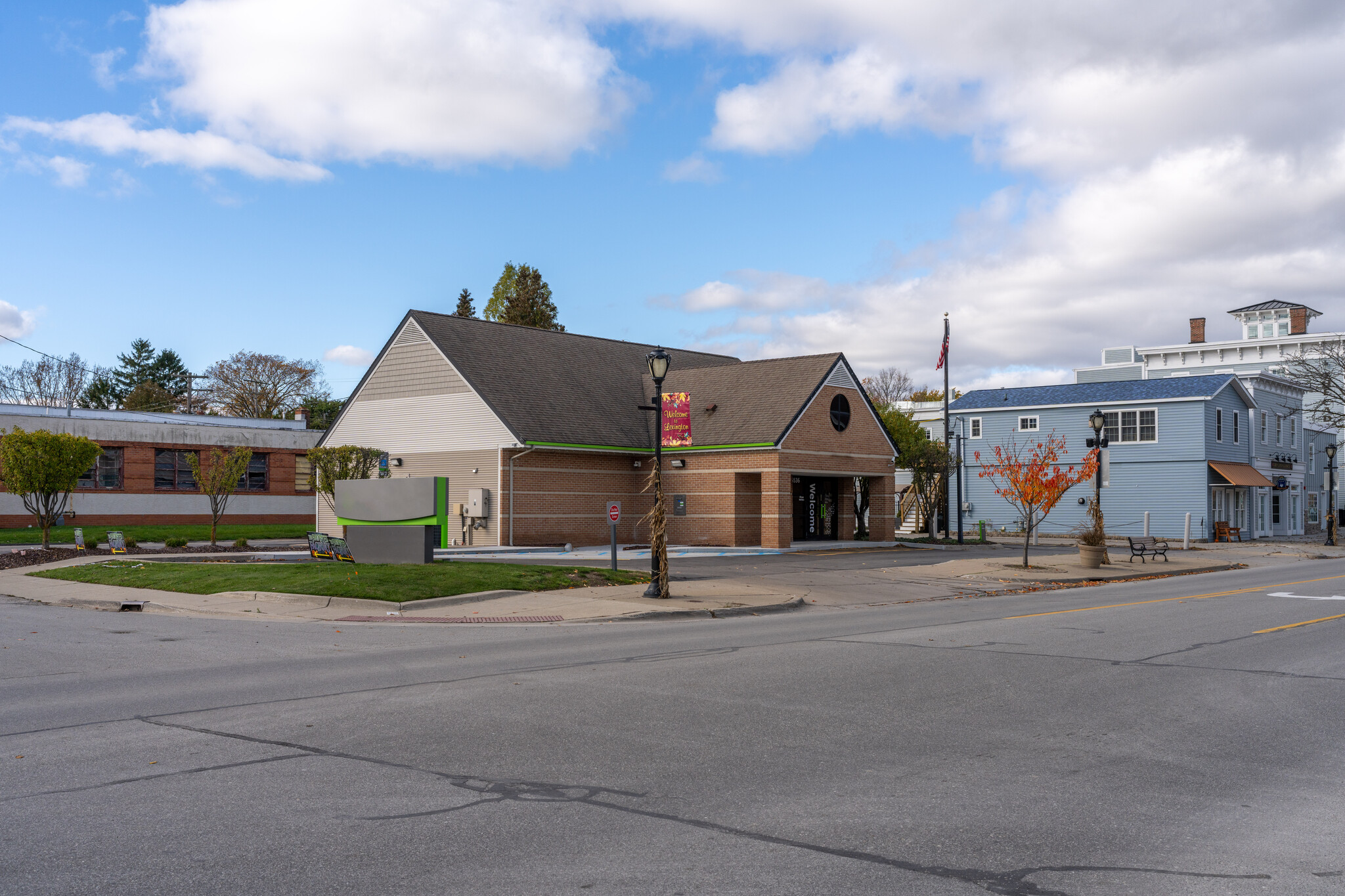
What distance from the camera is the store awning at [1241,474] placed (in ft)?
156

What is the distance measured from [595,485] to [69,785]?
3043 centimetres

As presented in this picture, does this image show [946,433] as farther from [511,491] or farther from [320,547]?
[320,547]

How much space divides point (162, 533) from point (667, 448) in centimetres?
1910

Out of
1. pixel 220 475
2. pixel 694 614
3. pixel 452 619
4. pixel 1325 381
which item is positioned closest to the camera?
pixel 452 619

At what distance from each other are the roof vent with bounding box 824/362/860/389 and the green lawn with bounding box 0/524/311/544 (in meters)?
20.4

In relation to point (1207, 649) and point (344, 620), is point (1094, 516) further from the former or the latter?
point (344, 620)

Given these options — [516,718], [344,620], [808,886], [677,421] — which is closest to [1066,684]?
[516,718]

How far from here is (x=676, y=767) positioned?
737 centimetres

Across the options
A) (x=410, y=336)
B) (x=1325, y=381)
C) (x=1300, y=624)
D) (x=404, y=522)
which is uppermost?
(x=1325, y=381)

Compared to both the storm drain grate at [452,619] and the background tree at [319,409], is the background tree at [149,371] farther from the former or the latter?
the storm drain grate at [452,619]

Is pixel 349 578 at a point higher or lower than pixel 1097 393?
lower

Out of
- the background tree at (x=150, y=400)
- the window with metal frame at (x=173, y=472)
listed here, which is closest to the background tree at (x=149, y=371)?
the background tree at (x=150, y=400)

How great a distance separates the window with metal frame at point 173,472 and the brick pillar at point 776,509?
2549 centimetres

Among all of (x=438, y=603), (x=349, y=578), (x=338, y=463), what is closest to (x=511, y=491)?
(x=338, y=463)
